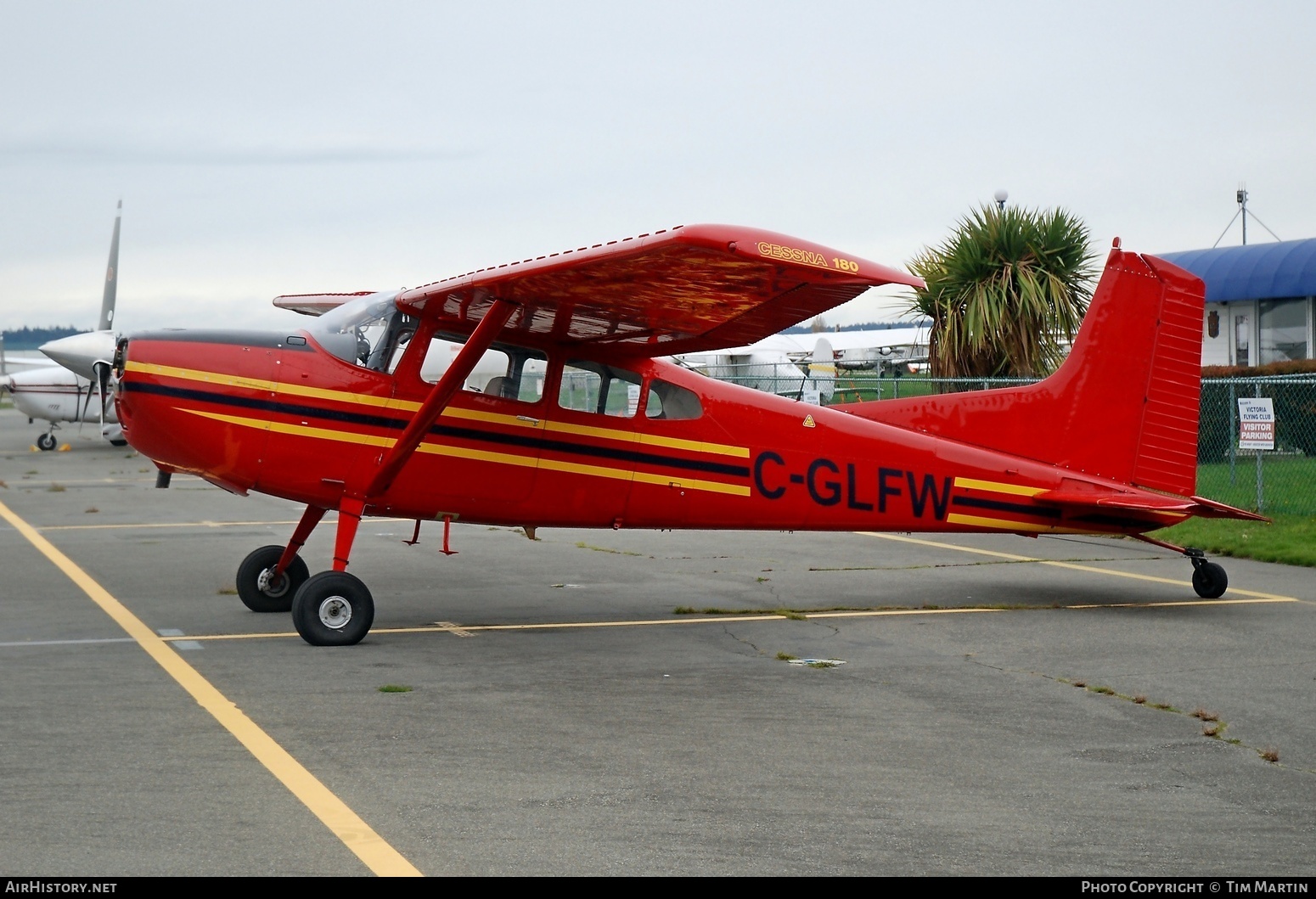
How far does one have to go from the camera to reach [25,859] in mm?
4285

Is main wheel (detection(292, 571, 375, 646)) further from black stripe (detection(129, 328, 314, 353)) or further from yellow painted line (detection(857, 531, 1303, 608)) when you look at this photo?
yellow painted line (detection(857, 531, 1303, 608))

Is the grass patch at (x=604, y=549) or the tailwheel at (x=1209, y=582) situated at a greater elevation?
the tailwheel at (x=1209, y=582)

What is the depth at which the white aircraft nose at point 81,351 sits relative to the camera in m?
30.4

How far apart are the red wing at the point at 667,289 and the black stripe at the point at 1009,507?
7.37 ft

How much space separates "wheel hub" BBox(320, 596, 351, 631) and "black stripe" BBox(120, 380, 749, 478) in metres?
1.21

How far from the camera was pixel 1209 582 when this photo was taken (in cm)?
1074

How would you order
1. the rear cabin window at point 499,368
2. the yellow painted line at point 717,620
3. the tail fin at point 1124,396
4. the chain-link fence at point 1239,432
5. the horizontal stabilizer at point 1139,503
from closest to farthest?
the yellow painted line at point 717,620 → the rear cabin window at point 499,368 → the horizontal stabilizer at point 1139,503 → the tail fin at point 1124,396 → the chain-link fence at point 1239,432

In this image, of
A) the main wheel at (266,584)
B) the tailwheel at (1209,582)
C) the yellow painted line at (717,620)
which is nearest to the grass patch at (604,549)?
the yellow painted line at (717,620)

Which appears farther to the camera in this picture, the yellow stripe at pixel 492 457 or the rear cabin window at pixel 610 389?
the rear cabin window at pixel 610 389

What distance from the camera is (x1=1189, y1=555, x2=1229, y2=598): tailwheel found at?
35.2 feet

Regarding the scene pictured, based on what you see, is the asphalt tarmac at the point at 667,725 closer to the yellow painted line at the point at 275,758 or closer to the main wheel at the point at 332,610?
the yellow painted line at the point at 275,758

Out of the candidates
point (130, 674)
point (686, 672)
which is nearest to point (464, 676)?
point (686, 672)
